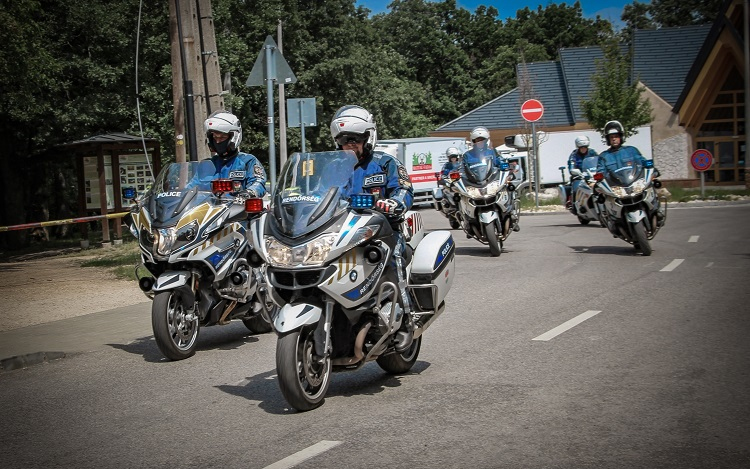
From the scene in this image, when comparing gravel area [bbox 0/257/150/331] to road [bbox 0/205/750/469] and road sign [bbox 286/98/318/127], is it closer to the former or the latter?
road [bbox 0/205/750/469]

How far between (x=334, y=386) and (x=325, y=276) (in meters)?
1.36

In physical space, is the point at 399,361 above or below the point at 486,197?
below

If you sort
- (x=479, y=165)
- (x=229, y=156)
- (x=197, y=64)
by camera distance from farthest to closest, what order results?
(x=479, y=165), (x=197, y=64), (x=229, y=156)

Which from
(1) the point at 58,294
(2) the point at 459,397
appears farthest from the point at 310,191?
(1) the point at 58,294

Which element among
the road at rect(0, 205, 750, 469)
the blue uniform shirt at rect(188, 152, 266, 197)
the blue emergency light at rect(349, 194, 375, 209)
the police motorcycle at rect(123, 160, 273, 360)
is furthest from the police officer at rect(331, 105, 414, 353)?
the blue uniform shirt at rect(188, 152, 266, 197)

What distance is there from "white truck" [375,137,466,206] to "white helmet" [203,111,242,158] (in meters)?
26.6

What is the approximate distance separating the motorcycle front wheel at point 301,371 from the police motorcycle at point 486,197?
9.85m

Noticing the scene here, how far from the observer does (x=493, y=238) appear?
1617cm

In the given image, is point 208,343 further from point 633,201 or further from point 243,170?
point 633,201

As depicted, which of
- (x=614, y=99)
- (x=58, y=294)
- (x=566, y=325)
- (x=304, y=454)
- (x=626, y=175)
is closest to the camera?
(x=304, y=454)

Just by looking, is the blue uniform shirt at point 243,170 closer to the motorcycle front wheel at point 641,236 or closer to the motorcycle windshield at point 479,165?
the motorcycle windshield at point 479,165

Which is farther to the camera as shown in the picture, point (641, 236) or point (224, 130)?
point (641, 236)

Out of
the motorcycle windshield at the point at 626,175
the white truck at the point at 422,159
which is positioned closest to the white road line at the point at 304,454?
the motorcycle windshield at the point at 626,175

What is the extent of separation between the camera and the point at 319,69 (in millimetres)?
45406
